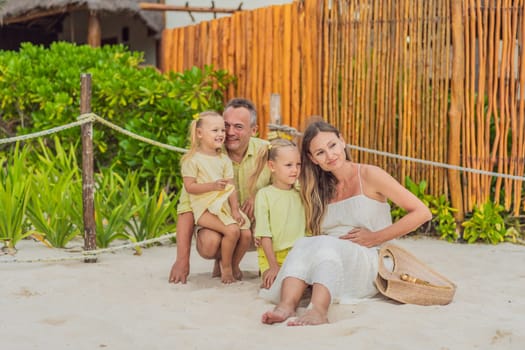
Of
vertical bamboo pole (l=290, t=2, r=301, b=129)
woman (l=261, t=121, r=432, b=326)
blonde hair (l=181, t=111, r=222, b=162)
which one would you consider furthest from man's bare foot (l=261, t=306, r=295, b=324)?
vertical bamboo pole (l=290, t=2, r=301, b=129)

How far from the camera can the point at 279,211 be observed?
4.08 m

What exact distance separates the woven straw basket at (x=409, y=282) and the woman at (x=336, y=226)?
0.07 metres

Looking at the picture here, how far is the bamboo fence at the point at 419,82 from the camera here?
5.85 m

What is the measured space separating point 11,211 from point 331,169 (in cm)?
251

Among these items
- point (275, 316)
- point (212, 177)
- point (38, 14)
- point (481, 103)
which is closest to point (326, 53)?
point (481, 103)

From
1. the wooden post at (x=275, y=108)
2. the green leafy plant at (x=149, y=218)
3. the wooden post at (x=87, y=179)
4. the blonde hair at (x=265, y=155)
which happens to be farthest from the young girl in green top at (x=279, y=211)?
the wooden post at (x=275, y=108)

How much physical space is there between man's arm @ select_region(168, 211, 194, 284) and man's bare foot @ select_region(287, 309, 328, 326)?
3.97ft

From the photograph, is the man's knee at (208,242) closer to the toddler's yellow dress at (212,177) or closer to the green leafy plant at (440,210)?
the toddler's yellow dress at (212,177)

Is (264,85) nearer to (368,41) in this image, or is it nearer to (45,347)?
(368,41)

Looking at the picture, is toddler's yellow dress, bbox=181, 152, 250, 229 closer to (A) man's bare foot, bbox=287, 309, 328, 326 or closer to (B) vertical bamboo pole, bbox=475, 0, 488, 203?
(A) man's bare foot, bbox=287, 309, 328, 326

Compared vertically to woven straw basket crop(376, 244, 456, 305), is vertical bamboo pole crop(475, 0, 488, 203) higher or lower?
higher

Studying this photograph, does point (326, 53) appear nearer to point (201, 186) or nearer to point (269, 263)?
point (201, 186)

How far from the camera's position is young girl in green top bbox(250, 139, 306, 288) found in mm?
4035

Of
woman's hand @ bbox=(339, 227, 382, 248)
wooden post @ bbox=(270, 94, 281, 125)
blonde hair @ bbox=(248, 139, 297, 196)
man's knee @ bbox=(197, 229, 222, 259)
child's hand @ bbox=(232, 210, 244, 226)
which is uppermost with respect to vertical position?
wooden post @ bbox=(270, 94, 281, 125)
